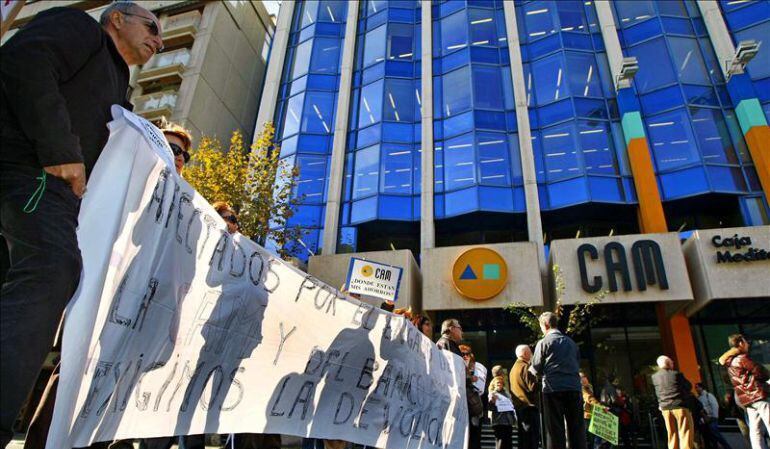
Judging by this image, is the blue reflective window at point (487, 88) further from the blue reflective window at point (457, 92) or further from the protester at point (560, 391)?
the protester at point (560, 391)

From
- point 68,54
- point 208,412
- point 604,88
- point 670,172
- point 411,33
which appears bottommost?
point 208,412

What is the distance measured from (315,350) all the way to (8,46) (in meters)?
2.61

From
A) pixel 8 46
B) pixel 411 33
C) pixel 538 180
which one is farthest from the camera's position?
pixel 411 33

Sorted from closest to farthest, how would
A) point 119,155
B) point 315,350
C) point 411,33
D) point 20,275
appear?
point 20,275
point 119,155
point 315,350
point 411,33

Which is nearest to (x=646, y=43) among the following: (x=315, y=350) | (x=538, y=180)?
(x=538, y=180)

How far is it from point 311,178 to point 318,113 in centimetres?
384

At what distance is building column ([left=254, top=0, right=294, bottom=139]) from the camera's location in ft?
77.6

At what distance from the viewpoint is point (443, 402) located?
5191 mm

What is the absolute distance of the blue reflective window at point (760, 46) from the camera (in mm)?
18609

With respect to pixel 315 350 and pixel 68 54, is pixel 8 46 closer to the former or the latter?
pixel 68 54

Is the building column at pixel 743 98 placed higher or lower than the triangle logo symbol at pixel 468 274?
higher

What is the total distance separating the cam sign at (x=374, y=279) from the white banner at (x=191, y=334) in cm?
557

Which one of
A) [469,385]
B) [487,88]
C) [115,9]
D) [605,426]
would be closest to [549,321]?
[469,385]

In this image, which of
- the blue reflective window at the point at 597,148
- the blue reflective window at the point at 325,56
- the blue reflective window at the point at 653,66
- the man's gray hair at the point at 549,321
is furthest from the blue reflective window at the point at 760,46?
the man's gray hair at the point at 549,321
